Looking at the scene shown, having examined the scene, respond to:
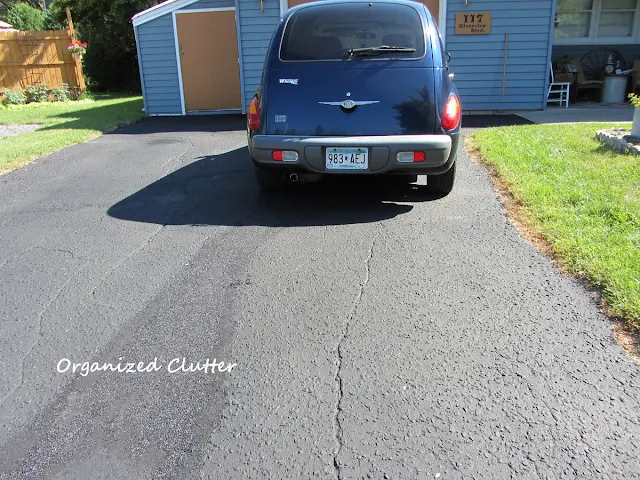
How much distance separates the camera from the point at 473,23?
11.2 metres

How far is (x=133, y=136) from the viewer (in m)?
9.81

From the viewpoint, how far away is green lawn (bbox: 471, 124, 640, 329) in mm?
3469

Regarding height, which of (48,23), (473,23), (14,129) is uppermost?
(48,23)

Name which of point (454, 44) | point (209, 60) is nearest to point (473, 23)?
point (454, 44)

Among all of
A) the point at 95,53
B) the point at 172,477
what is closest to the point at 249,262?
the point at 172,477

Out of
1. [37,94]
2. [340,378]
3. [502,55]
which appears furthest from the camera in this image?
[37,94]

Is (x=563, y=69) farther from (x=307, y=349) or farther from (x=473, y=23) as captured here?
(x=307, y=349)

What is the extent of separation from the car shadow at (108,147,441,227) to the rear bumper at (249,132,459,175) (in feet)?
1.48

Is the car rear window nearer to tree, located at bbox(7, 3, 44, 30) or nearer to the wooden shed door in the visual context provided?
the wooden shed door

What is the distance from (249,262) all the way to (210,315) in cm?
82

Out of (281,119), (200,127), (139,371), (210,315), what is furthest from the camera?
(200,127)

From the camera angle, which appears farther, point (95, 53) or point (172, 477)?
point (95, 53)

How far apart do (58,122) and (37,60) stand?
21.1ft

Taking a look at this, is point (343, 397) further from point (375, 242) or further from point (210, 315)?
point (375, 242)
